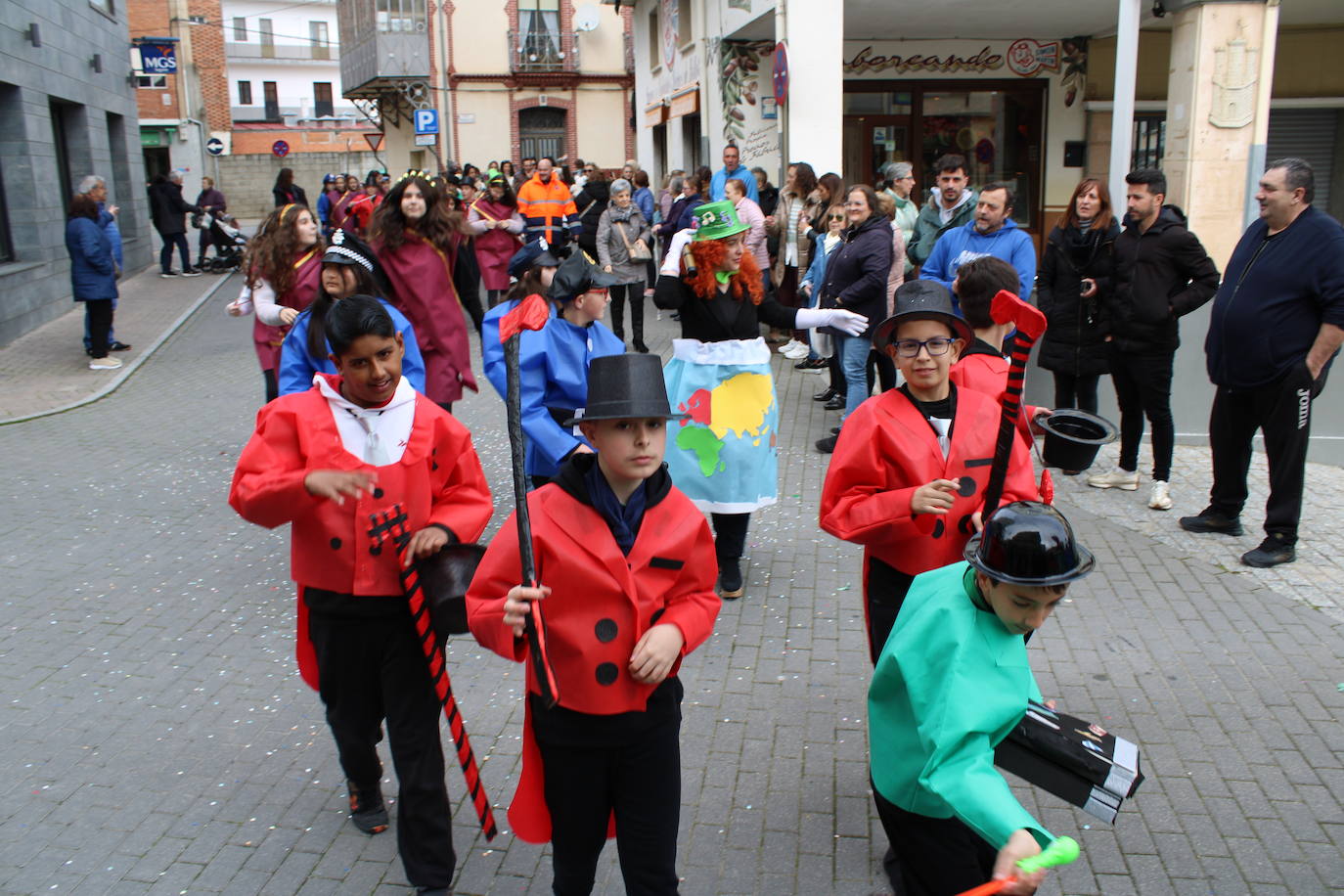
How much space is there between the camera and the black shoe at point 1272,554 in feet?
20.1

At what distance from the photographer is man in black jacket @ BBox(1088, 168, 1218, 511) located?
6.90m

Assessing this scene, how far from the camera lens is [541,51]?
36.2m

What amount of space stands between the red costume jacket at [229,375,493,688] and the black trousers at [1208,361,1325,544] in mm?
4747

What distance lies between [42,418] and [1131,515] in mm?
9319

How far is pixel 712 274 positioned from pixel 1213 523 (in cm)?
352

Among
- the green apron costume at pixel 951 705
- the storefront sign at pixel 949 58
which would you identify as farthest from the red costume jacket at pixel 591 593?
the storefront sign at pixel 949 58

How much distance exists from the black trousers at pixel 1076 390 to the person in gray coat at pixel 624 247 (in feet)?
18.4

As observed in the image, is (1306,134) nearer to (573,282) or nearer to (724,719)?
(573,282)

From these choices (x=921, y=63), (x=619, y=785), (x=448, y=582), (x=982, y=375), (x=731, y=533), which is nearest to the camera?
(x=619, y=785)

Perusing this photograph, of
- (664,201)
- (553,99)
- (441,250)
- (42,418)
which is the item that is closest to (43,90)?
(42,418)

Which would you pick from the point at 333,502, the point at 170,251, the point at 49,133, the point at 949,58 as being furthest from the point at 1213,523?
the point at 170,251

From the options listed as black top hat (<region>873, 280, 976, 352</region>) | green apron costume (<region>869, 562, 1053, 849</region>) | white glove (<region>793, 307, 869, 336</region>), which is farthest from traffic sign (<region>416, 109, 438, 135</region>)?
green apron costume (<region>869, 562, 1053, 849</region>)

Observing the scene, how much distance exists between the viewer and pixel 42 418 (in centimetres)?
1023

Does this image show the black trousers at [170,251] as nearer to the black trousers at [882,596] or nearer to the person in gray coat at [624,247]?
the person in gray coat at [624,247]
